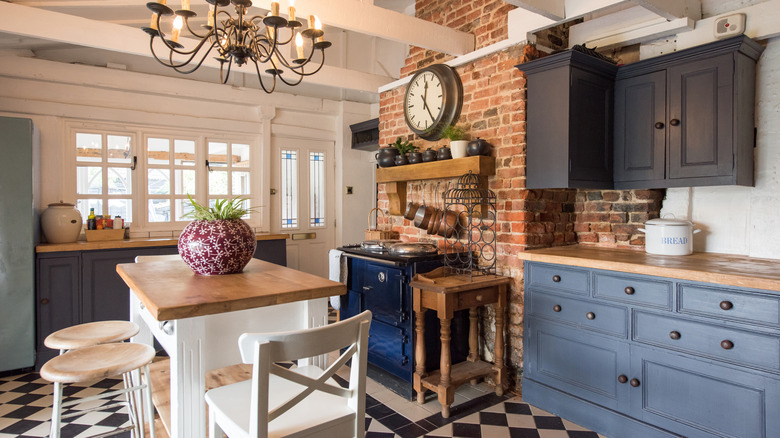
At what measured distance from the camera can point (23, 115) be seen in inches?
169

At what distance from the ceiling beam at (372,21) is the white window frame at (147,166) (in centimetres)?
126

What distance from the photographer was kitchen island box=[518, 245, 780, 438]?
2029mm

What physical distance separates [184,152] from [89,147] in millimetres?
931

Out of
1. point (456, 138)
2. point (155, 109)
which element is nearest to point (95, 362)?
point (456, 138)

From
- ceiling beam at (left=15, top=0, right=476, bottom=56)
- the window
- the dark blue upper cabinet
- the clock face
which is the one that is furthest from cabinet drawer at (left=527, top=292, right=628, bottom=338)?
the window

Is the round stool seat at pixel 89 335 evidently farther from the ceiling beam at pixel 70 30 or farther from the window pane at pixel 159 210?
the window pane at pixel 159 210

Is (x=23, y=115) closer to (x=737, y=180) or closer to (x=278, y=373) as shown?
(x=278, y=373)

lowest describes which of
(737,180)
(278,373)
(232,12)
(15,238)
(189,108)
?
(278,373)

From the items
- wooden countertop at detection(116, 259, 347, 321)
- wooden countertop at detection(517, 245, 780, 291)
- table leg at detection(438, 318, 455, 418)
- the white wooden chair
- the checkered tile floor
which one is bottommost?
the checkered tile floor

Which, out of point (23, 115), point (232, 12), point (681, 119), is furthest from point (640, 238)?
point (23, 115)

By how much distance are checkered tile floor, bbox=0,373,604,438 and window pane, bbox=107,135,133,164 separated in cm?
244

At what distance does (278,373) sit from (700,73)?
283cm

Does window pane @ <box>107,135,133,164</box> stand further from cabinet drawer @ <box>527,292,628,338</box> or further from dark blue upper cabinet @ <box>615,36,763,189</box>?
dark blue upper cabinet @ <box>615,36,763,189</box>

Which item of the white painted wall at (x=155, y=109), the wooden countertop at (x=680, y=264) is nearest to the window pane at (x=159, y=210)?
the white painted wall at (x=155, y=109)
